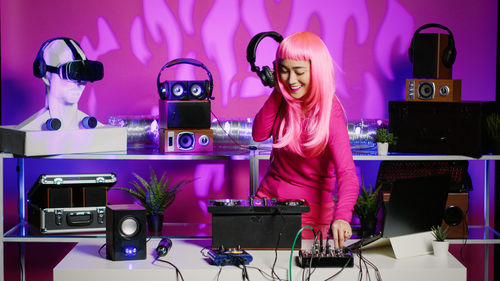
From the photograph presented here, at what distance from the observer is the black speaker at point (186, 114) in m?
3.79

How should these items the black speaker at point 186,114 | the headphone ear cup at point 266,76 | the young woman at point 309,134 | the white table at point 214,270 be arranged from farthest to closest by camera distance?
the black speaker at point 186,114, the headphone ear cup at point 266,76, the young woman at point 309,134, the white table at point 214,270

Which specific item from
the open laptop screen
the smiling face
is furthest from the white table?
the smiling face

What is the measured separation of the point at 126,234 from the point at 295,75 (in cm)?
97

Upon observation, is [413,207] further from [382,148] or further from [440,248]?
[382,148]

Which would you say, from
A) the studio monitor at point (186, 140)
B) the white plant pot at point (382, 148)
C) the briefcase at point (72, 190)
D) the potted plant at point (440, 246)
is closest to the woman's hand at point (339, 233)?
the potted plant at point (440, 246)

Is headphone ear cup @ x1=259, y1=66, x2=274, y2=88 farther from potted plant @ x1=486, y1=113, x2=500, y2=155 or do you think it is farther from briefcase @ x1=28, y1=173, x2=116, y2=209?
potted plant @ x1=486, y1=113, x2=500, y2=155

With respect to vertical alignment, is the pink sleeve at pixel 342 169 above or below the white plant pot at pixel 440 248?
above

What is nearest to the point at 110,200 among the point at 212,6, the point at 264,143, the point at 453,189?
the point at 264,143

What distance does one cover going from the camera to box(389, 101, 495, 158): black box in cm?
374

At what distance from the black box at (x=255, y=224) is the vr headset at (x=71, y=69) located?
1.46m

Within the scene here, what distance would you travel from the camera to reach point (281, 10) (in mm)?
4289

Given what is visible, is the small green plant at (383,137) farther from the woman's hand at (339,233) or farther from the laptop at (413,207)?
the woman's hand at (339,233)

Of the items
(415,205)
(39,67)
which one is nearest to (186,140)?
(39,67)

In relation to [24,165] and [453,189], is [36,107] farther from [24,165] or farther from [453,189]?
[453,189]
